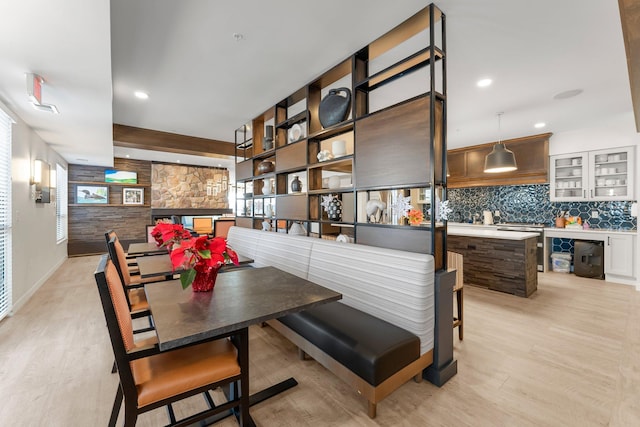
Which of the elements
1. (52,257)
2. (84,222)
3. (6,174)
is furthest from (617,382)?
(84,222)

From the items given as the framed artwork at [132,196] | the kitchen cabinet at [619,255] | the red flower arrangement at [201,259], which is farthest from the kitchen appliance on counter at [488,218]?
the framed artwork at [132,196]

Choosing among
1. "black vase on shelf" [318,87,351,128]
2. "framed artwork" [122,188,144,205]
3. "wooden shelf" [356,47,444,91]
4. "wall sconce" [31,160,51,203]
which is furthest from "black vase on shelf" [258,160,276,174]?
"framed artwork" [122,188,144,205]

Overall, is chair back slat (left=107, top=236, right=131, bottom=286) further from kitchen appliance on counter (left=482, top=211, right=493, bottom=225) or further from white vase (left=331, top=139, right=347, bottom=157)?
kitchen appliance on counter (left=482, top=211, right=493, bottom=225)

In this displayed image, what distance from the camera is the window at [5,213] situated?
3215 millimetres

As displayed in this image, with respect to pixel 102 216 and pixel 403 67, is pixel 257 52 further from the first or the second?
pixel 102 216

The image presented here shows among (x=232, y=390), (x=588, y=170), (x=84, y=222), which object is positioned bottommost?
(x=232, y=390)

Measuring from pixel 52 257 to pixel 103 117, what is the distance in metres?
3.81

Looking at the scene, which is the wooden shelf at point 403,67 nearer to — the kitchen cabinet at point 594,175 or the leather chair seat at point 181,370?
the leather chair seat at point 181,370

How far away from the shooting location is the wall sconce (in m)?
4.23

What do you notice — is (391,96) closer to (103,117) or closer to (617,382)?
(617,382)

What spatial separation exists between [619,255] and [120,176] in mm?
11519

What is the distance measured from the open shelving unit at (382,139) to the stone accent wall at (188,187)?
20.3 feet

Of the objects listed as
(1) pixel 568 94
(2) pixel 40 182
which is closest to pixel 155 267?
(2) pixel 40 182

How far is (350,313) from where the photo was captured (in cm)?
209
